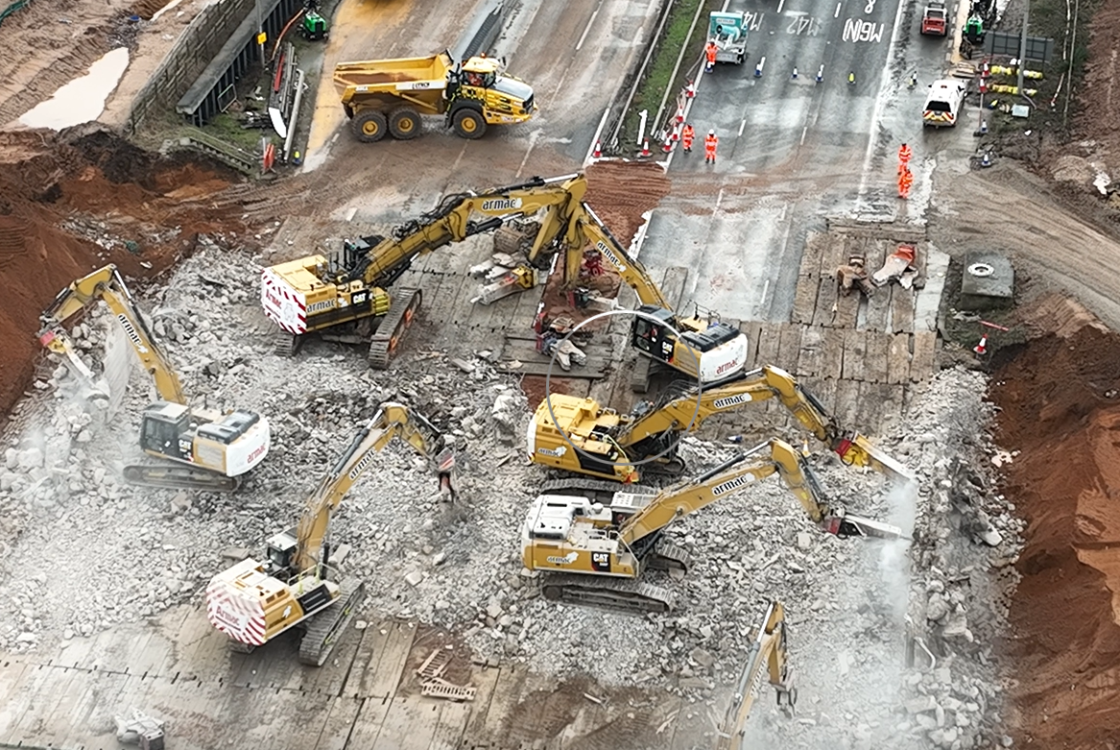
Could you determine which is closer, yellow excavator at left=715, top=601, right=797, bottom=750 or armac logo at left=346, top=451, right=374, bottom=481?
yellow excavator at left=715, top=601, right=797, bottom=750

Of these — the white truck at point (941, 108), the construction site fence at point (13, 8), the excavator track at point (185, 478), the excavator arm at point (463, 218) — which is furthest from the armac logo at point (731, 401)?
the construction site fence at point (13, 8)

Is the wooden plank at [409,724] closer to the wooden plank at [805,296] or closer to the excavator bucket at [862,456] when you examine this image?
the excavator bucket at [862,456]

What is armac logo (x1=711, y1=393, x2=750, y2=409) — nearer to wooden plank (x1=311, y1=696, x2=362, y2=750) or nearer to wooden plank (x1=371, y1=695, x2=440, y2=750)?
wooden plank (x1=371, y1=695, x2=440, y2=750)

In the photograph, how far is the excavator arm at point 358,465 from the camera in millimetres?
33750

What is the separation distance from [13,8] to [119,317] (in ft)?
77.2

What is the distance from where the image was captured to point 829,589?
34.4m

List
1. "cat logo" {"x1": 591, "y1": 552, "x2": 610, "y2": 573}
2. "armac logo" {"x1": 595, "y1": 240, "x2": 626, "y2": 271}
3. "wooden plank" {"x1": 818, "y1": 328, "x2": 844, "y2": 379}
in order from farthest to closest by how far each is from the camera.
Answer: "armac logo" {"x1": 595, "y1": 240, "x2": 626, "y2": 271}
"wooden plank" {"x1": 818, "y1": 328, "x2": 844, "y2": 379}
"cat logo" {"x1": 591, "y1": 552, "x2": 610, "y2": 573}

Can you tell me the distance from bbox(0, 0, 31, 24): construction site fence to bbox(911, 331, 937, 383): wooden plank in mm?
34326

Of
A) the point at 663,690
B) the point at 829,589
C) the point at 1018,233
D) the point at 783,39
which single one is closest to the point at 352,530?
the point at 663,690

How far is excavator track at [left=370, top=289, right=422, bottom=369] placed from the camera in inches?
1663

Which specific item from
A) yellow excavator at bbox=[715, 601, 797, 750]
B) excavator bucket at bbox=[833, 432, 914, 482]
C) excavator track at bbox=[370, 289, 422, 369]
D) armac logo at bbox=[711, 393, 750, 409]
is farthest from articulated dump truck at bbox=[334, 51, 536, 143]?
yellow excavator at bbox=[715, 601, 797, 750]

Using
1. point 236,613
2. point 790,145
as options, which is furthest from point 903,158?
point 236,613

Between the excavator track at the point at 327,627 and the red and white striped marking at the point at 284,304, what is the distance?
10228mm

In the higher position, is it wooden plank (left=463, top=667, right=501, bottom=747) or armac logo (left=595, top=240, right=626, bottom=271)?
armac logo (left=595, top=240, right=626, bottom=271)
